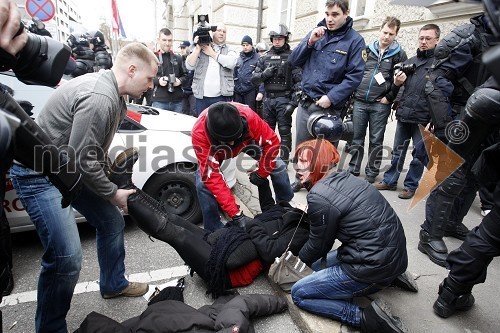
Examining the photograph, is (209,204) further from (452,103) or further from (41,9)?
(41,9)

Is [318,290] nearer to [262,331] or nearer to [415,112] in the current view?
[262,331]

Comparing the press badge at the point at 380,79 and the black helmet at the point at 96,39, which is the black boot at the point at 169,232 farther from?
the black helmet at the point at 96,39

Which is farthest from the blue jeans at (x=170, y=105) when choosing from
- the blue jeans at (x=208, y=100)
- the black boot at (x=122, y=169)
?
the black boot at (x=122, y=169)

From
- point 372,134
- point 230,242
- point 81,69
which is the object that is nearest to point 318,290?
point 230,242

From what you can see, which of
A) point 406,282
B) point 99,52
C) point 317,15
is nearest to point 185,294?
point 406,282

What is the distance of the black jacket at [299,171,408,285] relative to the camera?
181 centimetres

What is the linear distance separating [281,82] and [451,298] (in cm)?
337

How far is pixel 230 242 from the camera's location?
223cm

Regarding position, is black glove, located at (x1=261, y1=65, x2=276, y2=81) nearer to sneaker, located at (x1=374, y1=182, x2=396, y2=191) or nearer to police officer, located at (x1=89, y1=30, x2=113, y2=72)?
sneaker, located at (x1=374, y1=182, x2=396, y2=191)

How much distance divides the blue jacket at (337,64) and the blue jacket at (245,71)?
242 centimetres

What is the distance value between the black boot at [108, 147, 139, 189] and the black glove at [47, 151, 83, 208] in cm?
51

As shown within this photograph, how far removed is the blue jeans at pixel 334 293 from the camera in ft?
6.24

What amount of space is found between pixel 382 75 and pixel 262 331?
131 inches

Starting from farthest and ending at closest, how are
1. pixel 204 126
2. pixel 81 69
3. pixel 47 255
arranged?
pixel 81 69
pixel 204 126
pixel 47 255
